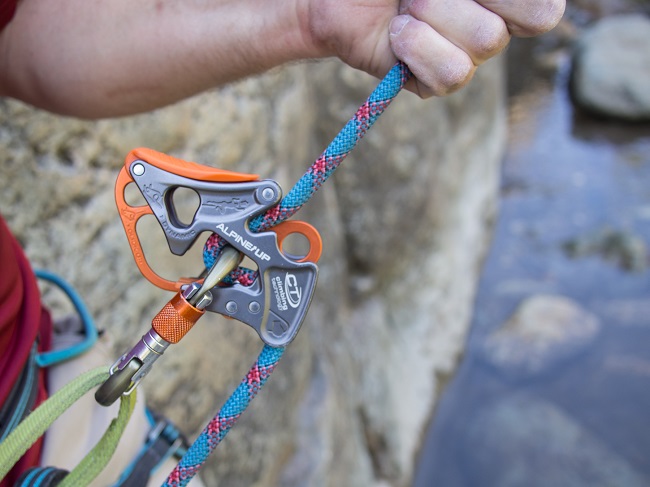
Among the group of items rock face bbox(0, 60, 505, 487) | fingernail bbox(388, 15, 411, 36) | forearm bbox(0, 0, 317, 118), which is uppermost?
forearm bbox(0, 0, 317, 118)

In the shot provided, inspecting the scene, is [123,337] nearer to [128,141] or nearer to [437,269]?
[128,141]

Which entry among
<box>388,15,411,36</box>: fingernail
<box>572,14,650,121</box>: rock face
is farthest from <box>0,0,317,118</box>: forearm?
<box>572,14,650,121</box>: rock face

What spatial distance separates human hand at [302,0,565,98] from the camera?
693 mm

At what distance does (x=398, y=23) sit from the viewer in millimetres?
739

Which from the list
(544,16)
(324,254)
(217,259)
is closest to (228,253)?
(217,259)

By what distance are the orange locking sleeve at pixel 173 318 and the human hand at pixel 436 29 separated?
0.35 meters

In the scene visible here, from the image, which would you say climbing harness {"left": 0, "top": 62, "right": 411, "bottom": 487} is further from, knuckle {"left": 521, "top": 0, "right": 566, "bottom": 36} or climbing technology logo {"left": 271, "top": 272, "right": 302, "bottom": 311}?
knuckle {"left": 521, "top": 0, "right": 566, "bottom": 36}

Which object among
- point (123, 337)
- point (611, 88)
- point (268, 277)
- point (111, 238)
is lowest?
point (611, 88)

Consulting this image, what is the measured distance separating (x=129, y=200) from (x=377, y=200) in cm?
154

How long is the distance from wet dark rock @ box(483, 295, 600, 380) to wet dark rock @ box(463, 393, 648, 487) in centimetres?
23

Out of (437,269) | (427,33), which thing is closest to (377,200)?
(437,269)

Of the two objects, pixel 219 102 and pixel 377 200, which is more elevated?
pixel 219 102

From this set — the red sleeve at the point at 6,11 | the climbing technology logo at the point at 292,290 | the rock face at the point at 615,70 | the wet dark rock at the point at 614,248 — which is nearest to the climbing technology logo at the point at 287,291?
the climbing technology logo at the point at 292,290

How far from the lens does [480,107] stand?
4.00 metres
